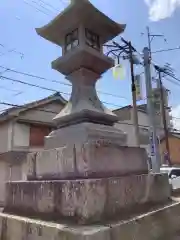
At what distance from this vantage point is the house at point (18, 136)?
13.6m

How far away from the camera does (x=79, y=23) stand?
10.3 ft

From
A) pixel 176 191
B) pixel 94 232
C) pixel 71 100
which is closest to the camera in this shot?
pixel 94 232

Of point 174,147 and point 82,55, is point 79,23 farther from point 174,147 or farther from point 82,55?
point 174,147

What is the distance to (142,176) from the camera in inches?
107

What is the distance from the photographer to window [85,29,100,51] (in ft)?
10.6

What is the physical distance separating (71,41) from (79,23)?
281 millimetres

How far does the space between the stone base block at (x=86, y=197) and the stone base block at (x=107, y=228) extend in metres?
0.13

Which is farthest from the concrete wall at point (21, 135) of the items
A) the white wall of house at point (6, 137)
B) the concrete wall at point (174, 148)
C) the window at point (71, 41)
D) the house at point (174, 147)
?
the concrete wall at point (174, 148)

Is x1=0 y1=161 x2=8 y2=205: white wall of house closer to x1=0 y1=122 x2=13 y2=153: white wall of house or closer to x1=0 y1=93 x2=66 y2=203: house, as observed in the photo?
x1=0 y1=93 x2=66 y2=203: house

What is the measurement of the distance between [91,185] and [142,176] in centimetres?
84

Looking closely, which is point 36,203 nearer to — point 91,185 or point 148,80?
point 91,185

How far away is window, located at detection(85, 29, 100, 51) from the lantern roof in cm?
5

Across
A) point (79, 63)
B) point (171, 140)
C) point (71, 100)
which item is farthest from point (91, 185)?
point (171, 140)

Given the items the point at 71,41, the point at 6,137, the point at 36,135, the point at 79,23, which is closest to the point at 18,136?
the point at 6,137
